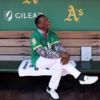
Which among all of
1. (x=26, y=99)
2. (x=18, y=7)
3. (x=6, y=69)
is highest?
(x=18, y=7)

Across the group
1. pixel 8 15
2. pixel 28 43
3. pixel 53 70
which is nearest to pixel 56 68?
pixel 53 70

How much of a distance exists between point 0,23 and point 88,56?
1308 mm

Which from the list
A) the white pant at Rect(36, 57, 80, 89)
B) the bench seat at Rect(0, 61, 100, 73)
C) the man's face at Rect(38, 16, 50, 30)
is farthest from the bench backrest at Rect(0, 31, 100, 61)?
the white pant at Rect(36, 57, 80, 89)

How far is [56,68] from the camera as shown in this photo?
3543mm

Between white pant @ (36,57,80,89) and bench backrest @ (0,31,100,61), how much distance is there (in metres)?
0.56

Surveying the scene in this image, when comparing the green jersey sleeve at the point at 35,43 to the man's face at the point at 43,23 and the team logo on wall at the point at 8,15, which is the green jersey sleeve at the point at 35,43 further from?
the team logo on wall at the point at 8,15

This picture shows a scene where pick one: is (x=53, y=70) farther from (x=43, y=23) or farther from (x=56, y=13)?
(x=56, y=13)

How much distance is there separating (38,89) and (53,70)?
517 millimetres

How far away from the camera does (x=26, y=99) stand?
369 centimetres

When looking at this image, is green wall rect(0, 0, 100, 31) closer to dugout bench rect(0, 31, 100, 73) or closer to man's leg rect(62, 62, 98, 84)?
dugout bench rect(0, 31, 100, 73)

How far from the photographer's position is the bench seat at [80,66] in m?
3.63

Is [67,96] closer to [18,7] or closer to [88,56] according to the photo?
[88,56]

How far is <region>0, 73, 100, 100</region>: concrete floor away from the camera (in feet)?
12.2

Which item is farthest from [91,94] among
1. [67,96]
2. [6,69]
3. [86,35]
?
[6,69]
